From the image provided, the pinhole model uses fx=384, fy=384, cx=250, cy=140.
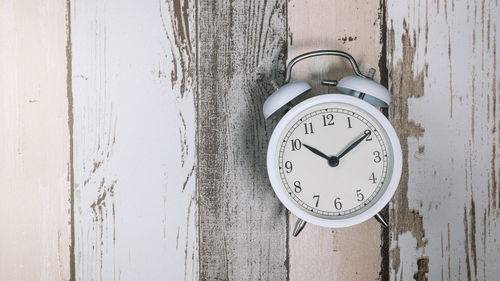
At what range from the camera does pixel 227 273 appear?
830 millimetres

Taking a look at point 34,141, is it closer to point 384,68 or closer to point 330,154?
point 330,154

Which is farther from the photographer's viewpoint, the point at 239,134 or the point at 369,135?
the point at 239,134

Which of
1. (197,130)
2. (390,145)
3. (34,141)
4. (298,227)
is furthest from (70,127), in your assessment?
(390,145)

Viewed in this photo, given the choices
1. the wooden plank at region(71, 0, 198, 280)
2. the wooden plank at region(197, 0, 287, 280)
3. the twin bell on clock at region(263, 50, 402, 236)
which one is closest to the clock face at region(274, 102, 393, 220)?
the twin bell on clock at region(263, 50, 402, 236)

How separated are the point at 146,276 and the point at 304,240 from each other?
0.36m

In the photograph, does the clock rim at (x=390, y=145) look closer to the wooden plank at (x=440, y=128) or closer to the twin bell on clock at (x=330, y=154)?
the twin bell on clock at (x=330, y=154)

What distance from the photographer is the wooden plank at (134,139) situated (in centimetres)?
84

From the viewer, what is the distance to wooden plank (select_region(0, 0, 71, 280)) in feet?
2.80

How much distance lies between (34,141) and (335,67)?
0.68m

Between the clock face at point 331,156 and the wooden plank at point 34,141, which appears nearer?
the clock face at point 331,156

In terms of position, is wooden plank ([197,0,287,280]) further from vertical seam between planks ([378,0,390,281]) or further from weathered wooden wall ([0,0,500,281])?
vertical seam between planks ([378,0,390,281])

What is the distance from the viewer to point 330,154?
717 mm

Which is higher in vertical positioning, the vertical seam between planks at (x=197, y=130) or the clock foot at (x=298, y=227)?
the vertical seam between planks at (x=197, y=130)

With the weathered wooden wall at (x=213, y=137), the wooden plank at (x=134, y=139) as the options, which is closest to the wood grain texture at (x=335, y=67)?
the weathered wooden wall at (x=213, y=137)
